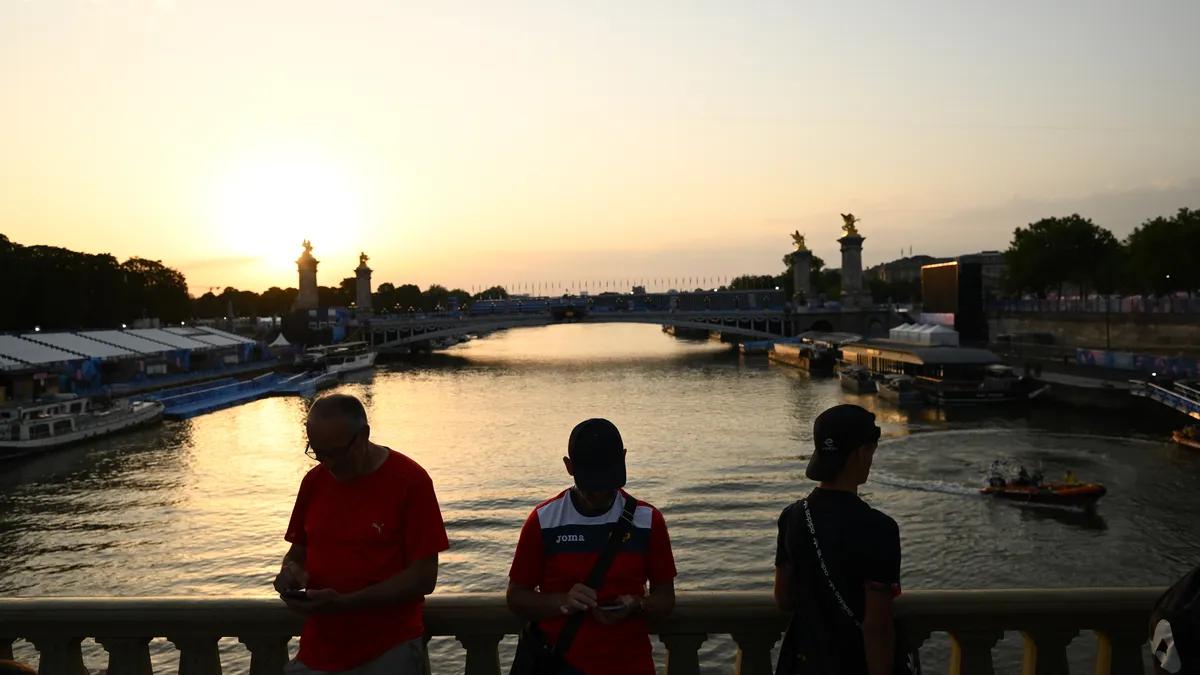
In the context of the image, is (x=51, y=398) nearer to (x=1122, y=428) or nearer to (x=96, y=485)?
(x=96, y=485)

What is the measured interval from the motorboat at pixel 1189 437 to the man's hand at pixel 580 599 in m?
30.7

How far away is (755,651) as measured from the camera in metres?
3.61

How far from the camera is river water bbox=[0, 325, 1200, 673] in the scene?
60.0 ft

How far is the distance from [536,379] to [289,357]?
22.8m

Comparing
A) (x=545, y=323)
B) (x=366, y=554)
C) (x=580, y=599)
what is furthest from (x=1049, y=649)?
(x=545, y=323)

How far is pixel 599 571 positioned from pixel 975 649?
1.61 meters

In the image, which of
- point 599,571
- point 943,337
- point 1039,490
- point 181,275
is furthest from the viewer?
point 181,275

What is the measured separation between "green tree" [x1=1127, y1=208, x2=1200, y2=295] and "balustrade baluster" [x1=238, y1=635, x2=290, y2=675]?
201ft

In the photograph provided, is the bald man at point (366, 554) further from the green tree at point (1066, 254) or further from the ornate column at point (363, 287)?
the ornate column at point (363, 287)

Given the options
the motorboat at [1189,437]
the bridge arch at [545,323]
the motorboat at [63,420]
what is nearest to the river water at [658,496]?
the motorboat at [1189,437]

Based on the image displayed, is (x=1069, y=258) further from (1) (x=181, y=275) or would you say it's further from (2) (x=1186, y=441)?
(1) (x=181, y=275)

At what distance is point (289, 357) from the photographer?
240 ft

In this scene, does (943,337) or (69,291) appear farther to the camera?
(69,291)

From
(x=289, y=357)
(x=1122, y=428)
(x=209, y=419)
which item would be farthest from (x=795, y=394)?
(x=289, y=357)
